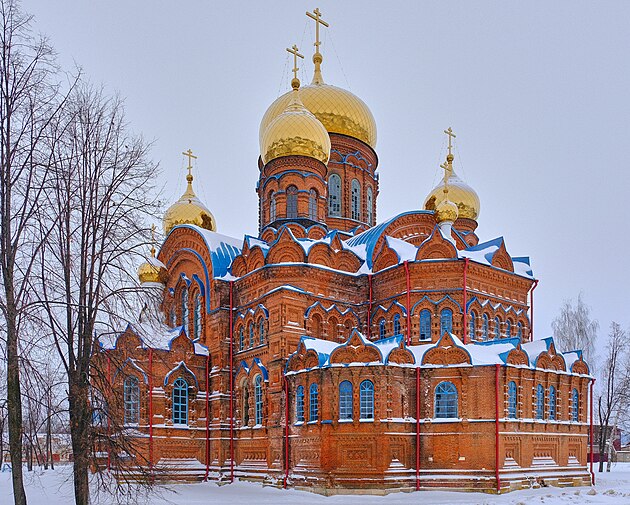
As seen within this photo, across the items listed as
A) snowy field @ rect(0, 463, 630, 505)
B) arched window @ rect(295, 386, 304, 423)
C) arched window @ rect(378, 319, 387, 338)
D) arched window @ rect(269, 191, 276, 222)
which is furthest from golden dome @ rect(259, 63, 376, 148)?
snowy field @ rect(0, 463, 630, 505)

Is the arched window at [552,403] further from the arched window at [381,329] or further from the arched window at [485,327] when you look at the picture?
the arched window at [381,329]

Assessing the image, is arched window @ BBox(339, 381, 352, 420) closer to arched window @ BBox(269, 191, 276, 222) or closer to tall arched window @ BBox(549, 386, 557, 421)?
tall arched window @ BBox(549, 386, 557, 421)

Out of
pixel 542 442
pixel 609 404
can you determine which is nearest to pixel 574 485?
pixel 542 442

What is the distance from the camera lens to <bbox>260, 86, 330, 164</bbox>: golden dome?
75.6 ft

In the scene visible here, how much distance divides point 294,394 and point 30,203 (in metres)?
10.2

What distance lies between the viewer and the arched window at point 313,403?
16859mm

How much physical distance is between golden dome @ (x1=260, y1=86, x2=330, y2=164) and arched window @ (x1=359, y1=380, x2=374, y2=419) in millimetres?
9549

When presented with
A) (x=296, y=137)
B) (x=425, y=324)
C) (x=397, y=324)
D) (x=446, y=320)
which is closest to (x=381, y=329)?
(x=397, y=324)

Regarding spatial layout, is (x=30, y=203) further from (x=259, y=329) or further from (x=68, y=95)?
(x=259, y=329)

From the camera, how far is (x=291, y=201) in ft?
75.2

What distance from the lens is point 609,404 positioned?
92.2ft

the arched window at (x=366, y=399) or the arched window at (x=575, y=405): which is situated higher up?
the arched window at (x=366, y=399)

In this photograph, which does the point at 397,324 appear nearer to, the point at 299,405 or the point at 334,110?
the point at 299,405

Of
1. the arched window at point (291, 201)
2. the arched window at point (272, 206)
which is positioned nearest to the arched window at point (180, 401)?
the arched window at point (272, 206)
